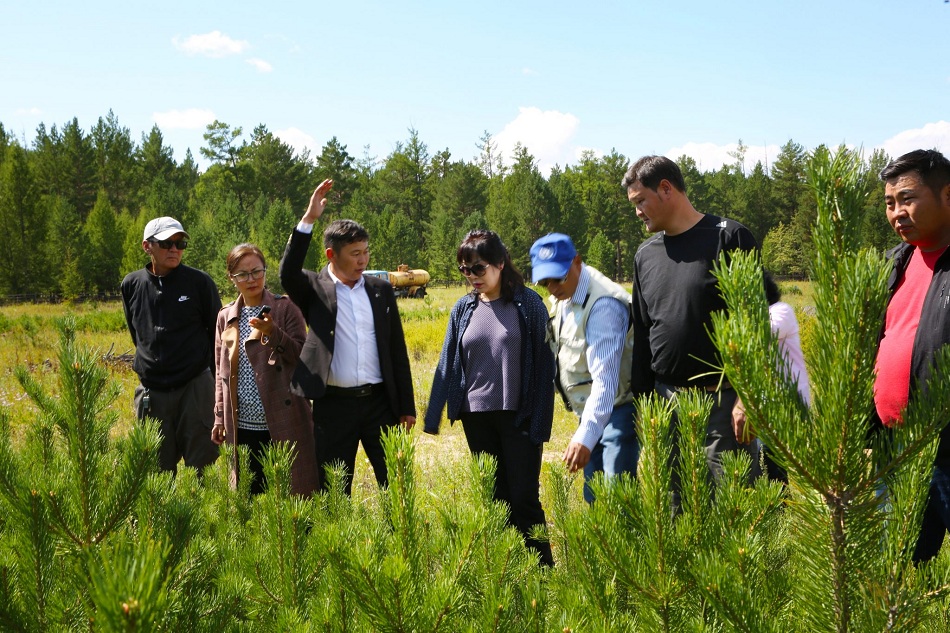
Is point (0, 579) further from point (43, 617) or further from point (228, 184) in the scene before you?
point (228, 184)

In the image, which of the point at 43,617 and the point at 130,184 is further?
the point at 130,184

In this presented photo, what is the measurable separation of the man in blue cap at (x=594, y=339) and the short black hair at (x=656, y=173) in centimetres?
43

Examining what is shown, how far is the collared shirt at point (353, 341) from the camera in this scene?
3738 millimetres

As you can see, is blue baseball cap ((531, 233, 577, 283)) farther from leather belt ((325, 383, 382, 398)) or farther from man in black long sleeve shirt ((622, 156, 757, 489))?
leather belt ((325, 383, 382, 398))

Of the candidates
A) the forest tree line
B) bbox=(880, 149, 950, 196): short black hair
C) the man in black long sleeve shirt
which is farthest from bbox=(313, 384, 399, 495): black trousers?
the forest tree line

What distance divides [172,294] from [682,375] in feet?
10.3

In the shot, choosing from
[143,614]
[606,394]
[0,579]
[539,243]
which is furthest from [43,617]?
[539,243]

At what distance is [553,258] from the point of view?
305 cm

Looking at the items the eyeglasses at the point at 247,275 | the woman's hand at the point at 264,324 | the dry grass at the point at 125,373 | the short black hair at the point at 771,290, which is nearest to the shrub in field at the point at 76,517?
the dry grass at the point at 125,373

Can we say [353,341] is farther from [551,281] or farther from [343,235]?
[551,281]

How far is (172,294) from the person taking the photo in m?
4.20

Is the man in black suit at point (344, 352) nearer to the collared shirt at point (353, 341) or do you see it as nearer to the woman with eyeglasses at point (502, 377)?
the collared shirt at point (353, 341)

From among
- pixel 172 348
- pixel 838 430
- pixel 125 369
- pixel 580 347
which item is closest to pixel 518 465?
pixel 580 347

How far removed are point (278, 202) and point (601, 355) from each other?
127ft
